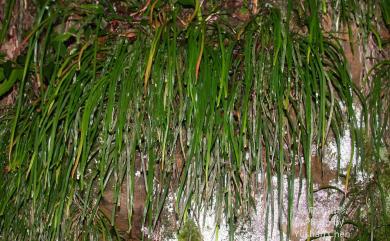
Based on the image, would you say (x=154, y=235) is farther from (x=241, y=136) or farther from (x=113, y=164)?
(x=241, y=136)

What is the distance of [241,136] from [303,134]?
0.25 meters

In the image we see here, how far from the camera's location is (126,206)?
2.08 m

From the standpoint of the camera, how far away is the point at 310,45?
6.05 ft

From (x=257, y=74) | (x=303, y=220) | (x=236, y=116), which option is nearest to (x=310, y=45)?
(x=257, y=74)

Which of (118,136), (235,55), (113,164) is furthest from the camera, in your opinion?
(235,55)

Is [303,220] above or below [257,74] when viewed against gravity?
below

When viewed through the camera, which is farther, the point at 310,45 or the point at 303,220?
the point at 303,220

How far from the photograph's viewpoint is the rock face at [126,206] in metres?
2.07

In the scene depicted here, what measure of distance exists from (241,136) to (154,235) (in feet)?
1.90

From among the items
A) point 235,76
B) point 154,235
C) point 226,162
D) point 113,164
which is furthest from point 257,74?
point 154,235

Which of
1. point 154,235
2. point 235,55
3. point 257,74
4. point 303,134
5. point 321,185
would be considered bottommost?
point 154,235

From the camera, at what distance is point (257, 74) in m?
1.89

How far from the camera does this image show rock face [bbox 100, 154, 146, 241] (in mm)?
2068

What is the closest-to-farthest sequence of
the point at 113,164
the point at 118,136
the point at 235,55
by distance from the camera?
the point at 118,136
the point at 113,164
the point at 235,55
